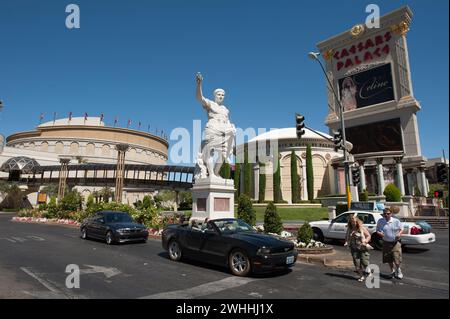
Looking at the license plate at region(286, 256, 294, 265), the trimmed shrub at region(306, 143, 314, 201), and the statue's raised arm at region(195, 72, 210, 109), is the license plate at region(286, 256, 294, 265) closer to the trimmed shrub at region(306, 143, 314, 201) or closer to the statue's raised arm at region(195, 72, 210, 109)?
the statue's raised arm at region(195, 72, 210, 109)

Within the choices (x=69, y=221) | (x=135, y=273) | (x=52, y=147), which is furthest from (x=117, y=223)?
(x=52, y=147)

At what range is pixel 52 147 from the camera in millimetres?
98500

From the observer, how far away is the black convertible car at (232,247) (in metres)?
7.19

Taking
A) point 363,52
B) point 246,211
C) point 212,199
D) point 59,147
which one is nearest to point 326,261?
point 246,211

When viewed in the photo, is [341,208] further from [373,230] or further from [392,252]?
[392,252]

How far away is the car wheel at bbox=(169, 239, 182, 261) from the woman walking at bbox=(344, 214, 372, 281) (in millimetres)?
5027

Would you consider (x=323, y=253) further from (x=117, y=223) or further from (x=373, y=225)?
(x=117, y=223)

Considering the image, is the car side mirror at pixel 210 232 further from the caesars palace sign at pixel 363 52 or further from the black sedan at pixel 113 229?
the caesars palace sign at pixel 363 52

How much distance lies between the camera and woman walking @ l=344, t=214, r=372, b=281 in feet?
23.2

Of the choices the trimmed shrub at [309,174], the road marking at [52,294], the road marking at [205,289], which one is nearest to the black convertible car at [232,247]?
the road marking at [205,289]

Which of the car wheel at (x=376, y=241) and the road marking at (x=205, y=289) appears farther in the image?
the car wheel at (x=376, y=241)

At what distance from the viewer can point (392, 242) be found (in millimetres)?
7238
